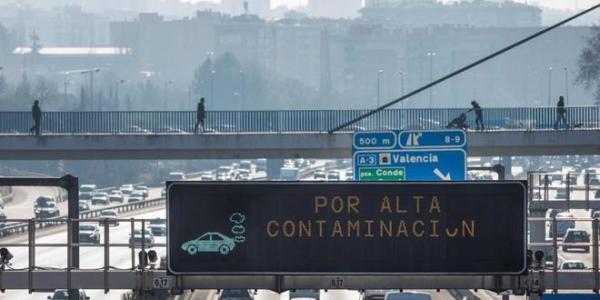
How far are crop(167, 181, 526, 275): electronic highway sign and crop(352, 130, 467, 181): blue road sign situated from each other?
798 cm

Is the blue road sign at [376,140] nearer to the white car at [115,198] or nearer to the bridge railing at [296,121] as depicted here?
the bridge railing at [296,121]

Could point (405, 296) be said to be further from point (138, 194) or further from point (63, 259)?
point (138, 194)

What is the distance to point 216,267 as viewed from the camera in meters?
23.1

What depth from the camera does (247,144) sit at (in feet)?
202

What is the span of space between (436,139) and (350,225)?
8789 mm

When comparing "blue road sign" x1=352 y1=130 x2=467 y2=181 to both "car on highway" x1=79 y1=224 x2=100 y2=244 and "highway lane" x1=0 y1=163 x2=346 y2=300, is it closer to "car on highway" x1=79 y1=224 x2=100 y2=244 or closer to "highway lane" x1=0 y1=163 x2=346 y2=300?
"highway lane" x1=0 y1=163 x2=346 y2=300

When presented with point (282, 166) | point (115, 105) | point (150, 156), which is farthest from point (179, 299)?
point (115, 105)

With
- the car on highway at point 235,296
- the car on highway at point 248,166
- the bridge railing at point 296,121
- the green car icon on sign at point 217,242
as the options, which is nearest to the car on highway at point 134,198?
the car on highway at point 248,166

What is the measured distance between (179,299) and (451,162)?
1277 inches

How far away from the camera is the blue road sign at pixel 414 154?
103 ft

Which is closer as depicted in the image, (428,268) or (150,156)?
(428,268)

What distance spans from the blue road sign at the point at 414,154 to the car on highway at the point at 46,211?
68148mm

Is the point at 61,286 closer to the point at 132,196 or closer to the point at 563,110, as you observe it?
the point at 563,110

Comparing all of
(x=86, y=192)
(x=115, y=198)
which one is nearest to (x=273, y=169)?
(x=86, y=192)
